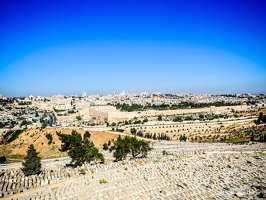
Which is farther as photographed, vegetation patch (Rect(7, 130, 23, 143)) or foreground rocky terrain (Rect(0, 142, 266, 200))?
vegetation patch (Rect(7, 130, 23, 143))

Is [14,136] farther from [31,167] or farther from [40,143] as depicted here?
[31,167]

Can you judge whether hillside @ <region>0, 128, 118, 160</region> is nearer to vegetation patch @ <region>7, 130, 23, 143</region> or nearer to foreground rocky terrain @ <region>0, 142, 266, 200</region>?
vegetation patch @ <region>7, 130, 23, 143</region>

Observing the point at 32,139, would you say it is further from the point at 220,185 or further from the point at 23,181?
the point at 220,185

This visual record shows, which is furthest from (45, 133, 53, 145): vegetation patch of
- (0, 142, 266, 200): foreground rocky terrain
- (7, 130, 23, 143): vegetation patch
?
(0, 142, 266, 200): foreground rocky terrain

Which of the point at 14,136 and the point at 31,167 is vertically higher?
the point at 31,167

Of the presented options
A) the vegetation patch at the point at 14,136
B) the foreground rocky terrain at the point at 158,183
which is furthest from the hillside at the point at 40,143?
the foreground rocky terrain at the point at 158,183

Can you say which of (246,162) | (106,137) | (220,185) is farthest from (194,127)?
(220,185)

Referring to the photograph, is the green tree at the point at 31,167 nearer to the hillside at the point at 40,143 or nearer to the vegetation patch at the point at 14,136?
the hillside at the point at 40,143

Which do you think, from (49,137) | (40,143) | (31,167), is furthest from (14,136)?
(31,167)
